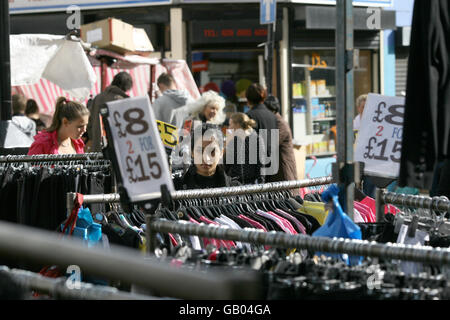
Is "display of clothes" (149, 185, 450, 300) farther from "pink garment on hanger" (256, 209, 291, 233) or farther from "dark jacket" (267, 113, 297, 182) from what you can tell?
"dark jacket" (267, 113, 297, 182)

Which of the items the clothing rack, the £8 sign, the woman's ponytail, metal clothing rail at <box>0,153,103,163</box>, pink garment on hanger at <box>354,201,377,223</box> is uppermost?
the woman's ponytail

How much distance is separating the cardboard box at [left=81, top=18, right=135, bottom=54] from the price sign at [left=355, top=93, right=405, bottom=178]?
630cm

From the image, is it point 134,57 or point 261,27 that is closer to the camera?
point 134,57

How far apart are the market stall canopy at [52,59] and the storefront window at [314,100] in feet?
21.9

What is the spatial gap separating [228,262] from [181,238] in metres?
1.24

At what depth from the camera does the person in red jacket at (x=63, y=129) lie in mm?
6219

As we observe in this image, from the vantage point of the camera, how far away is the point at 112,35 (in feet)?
33.1

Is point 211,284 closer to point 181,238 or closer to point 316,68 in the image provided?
point 181,238

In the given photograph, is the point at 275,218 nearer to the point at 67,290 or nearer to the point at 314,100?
the point at 67,290

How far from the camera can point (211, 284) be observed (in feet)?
4.29

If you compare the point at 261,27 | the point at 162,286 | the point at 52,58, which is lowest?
the point at 162,286

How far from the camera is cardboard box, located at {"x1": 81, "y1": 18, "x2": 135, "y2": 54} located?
10.1m

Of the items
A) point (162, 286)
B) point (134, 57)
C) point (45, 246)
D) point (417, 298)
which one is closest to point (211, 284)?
point (162, 286)

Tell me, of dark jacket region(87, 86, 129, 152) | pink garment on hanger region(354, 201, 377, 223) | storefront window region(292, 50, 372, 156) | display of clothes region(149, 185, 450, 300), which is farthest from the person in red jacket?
storefront window region(292, 50, 372, 156)
